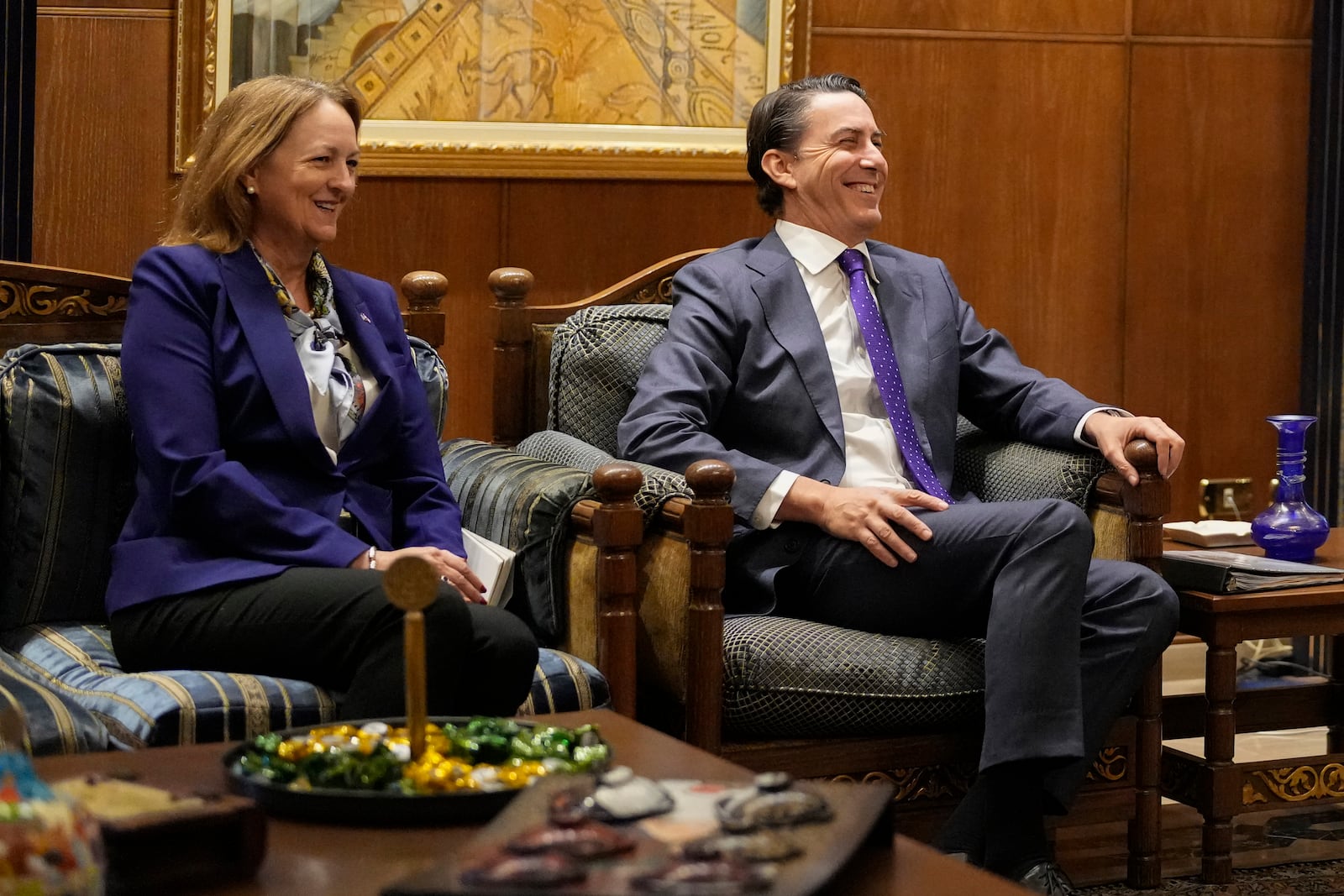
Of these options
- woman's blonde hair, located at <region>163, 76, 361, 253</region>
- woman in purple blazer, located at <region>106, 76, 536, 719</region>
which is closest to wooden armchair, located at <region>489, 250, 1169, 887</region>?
woman in purple blazer, located at <region>106, 76, 536, 719</region>

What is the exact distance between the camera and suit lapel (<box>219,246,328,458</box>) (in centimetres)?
250

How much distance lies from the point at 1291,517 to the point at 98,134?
261 cm

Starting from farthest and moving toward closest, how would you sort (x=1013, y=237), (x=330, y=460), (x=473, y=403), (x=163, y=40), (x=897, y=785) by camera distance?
(x=1013, y=237)
(x=473, y=403)
(x=163, y=40)
(x=897, y=785)
(x=330, y=460)

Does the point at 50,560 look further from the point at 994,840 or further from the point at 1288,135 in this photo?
the point at 1288,135

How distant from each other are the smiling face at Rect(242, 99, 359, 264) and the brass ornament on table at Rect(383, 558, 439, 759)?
4.06 ft

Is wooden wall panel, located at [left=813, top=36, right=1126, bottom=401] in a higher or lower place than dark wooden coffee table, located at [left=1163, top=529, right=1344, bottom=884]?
higher

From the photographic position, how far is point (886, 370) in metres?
3.09

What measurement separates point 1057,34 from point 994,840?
97.1 inches

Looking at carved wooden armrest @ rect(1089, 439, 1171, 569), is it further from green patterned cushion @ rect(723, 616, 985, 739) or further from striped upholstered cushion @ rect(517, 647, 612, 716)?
striped upholstered cushion @ rect(517, 647, 612, 716)

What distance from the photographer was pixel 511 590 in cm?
267

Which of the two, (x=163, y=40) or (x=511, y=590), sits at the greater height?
(x=163, y=40)

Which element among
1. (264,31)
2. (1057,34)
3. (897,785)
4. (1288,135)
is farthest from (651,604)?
(1288,135)

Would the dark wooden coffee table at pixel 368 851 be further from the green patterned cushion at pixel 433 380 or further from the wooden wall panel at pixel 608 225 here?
the wooden wall panel at pixel 608 225

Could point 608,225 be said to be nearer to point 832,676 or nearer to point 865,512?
point 865,512
